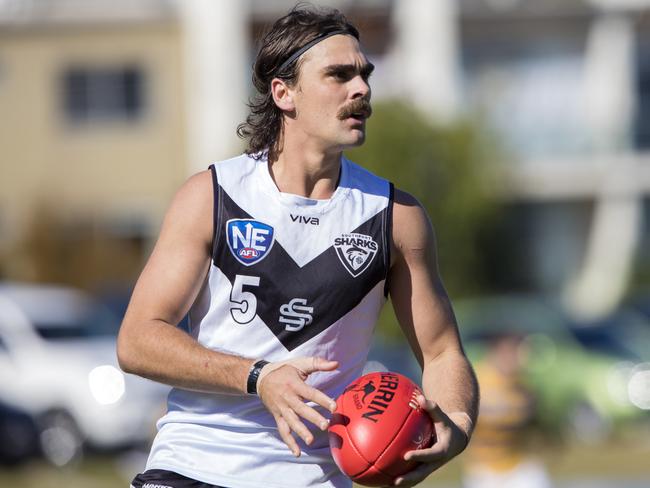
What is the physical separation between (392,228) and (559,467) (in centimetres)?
1215

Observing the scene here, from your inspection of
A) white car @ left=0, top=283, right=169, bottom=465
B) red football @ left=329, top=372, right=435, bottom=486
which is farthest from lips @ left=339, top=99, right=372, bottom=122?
white car @ left=0, top=283, right=169, bottom=465

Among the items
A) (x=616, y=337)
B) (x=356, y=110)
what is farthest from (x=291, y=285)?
(x=616, y=337)

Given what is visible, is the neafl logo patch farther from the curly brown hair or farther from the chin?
the curly brown hair

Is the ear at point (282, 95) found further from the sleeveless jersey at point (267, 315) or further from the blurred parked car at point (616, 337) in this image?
the blurred parked car at point (616, 337)

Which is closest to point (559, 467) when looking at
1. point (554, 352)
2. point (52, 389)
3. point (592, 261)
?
point (554, 352)

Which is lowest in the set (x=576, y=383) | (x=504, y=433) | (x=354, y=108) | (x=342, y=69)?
(x=576, y=383)

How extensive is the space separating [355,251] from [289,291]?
0.26 metres

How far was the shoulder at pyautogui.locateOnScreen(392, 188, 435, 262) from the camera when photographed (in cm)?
473

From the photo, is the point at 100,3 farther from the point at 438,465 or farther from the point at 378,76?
the point at 438,465

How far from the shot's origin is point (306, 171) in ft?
15.6

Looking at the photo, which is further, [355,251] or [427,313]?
[427,313]

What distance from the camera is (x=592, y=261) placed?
112 ft

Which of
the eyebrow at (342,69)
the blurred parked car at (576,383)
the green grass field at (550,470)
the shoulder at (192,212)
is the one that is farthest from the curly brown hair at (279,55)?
the blurred parked car at (576,383)

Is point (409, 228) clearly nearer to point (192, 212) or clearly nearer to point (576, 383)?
point (192, 212)
